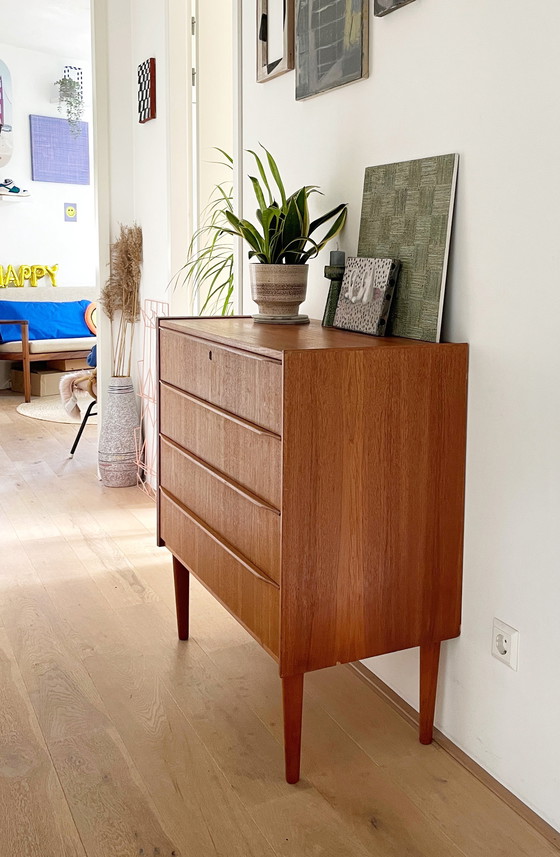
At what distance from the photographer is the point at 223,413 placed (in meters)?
1.87

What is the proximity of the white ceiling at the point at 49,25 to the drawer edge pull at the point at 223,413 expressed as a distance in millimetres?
4504

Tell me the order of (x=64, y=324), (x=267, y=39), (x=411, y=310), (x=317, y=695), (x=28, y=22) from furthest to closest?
(x=64, y=324) → (x=28, y=22) → (x=267, y=39) → (x=317, y=695) → (x=411, y=310)

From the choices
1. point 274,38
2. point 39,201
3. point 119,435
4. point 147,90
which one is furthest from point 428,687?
point 39,201

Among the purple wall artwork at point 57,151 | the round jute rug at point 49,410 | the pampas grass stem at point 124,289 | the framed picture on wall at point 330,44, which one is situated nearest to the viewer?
the framed picture on wall at point 330,44

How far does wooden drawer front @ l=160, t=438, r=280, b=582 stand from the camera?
1.69 metres

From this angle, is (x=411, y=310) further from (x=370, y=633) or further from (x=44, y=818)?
(x=44, y=818)

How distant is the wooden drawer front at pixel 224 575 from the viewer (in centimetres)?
172

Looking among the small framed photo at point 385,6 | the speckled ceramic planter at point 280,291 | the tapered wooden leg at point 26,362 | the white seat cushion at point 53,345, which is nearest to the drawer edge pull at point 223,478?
the speckled ceramic planter at point 280,291

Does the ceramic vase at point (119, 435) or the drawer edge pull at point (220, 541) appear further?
the ceramic vase at point (119, 435)

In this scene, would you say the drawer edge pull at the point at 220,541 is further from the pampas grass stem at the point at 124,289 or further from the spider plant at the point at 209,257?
the pampas grass stem at the point at 124,289

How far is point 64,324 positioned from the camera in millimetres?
6801

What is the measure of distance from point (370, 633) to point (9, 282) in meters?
6.16

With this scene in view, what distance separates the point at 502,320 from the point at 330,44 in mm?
1001

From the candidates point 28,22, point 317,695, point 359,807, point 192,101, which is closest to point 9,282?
point 28,22
